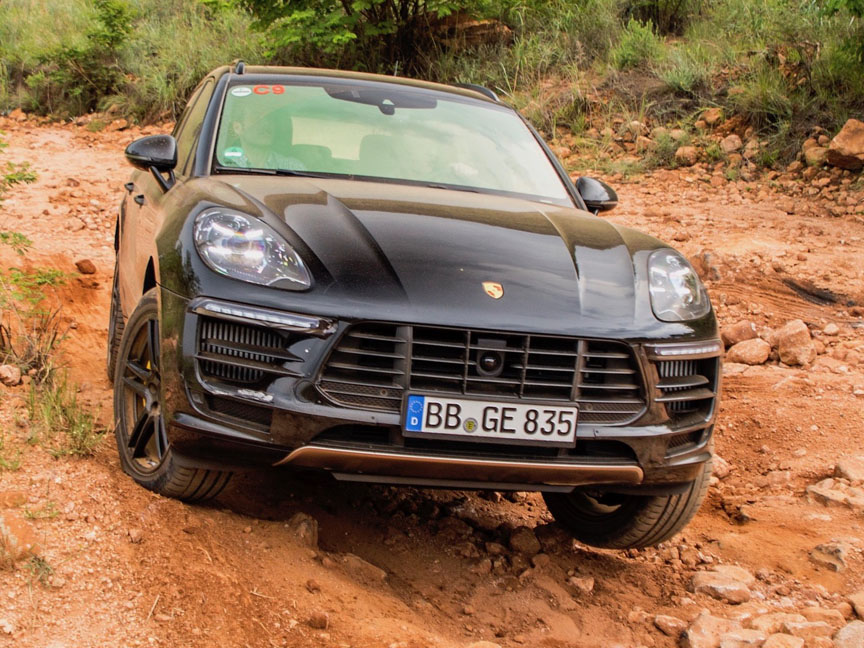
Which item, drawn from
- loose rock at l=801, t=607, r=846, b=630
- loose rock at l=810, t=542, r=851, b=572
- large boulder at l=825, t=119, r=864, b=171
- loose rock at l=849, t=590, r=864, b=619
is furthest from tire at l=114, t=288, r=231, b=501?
large boulder at l=825, t=119, r=864, b=171

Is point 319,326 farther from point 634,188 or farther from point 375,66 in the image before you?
point 375,66

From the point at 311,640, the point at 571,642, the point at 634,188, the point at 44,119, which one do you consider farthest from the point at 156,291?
the point at 44,119

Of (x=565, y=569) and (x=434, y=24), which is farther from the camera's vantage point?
(x=434, y=24)

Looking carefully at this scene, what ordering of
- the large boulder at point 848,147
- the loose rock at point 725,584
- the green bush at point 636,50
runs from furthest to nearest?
the green bush at point 636,50
the large boulder at point 848,147
the loose rock at point 725,584

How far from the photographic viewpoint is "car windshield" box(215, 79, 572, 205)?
13.6ft

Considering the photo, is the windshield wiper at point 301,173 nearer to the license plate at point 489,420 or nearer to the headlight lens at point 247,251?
the headlight lens at point 247,251

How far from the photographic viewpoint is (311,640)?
9.12 ft

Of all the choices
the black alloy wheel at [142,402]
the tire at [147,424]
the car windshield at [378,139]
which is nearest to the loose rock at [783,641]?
the tire at [147,424]

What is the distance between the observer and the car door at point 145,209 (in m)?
3.96

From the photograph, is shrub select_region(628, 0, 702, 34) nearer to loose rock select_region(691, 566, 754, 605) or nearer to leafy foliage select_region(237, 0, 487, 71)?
leafy foliage select_region(237, 0, 487, 71)

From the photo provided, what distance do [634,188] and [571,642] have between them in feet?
24.8

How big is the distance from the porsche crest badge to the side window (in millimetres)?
1581

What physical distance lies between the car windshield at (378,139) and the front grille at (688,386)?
1.27 meters

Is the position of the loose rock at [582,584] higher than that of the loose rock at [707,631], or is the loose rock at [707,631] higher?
the loose rock at [707,631]
